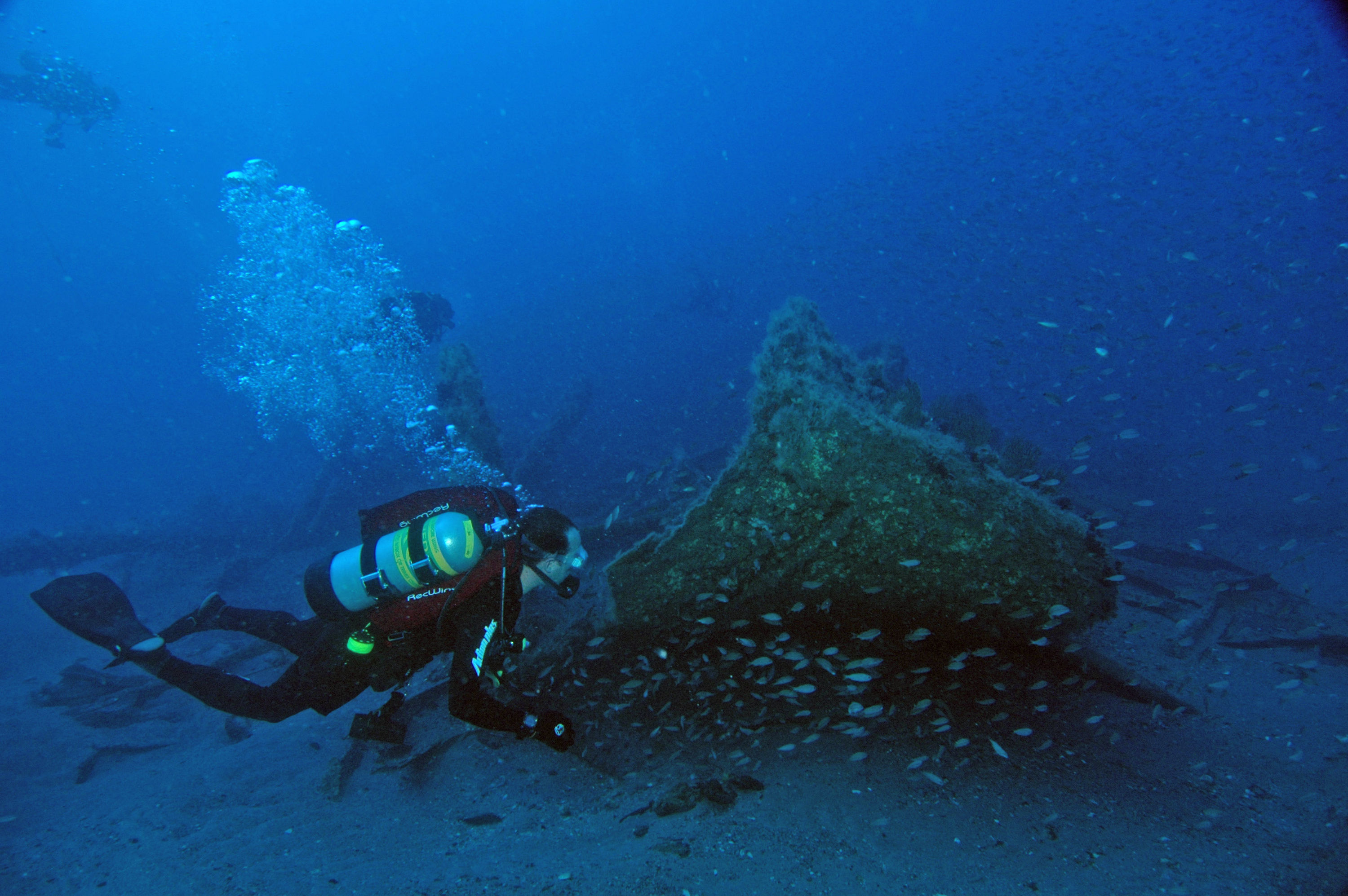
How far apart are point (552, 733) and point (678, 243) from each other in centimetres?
7980

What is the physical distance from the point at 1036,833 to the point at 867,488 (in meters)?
2.30

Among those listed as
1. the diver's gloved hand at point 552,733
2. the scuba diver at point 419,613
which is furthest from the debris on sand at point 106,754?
the diver's gloved hand at point 552,733

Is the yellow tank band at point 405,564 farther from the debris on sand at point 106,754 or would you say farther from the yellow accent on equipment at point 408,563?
the debris on sand at point 106,754

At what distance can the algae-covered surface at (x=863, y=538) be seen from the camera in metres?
3.66

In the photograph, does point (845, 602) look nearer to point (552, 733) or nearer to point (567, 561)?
point (567, 561)

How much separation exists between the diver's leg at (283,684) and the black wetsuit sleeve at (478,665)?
0.90 meters

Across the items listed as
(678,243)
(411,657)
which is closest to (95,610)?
(411,657)

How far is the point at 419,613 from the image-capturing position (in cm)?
353

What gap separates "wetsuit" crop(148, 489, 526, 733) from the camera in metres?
3.29

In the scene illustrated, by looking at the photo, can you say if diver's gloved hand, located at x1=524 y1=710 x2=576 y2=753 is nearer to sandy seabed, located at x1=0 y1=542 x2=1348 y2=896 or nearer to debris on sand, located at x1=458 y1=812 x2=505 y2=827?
sandy seabed, located at x1=0 y1=542 x2=1348 y2=896

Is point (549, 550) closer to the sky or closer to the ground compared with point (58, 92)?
closer to the ground

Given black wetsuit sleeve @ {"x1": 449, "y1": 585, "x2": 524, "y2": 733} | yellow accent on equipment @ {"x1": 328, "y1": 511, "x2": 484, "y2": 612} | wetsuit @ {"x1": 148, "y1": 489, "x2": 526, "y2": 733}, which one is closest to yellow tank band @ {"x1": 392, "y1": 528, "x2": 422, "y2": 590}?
yellow accent on equipment @ {"x1": 328, "y1": 511, "x2": 484, "y2": 612}

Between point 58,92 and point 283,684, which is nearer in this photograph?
point 283,684

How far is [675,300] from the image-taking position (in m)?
42.5
